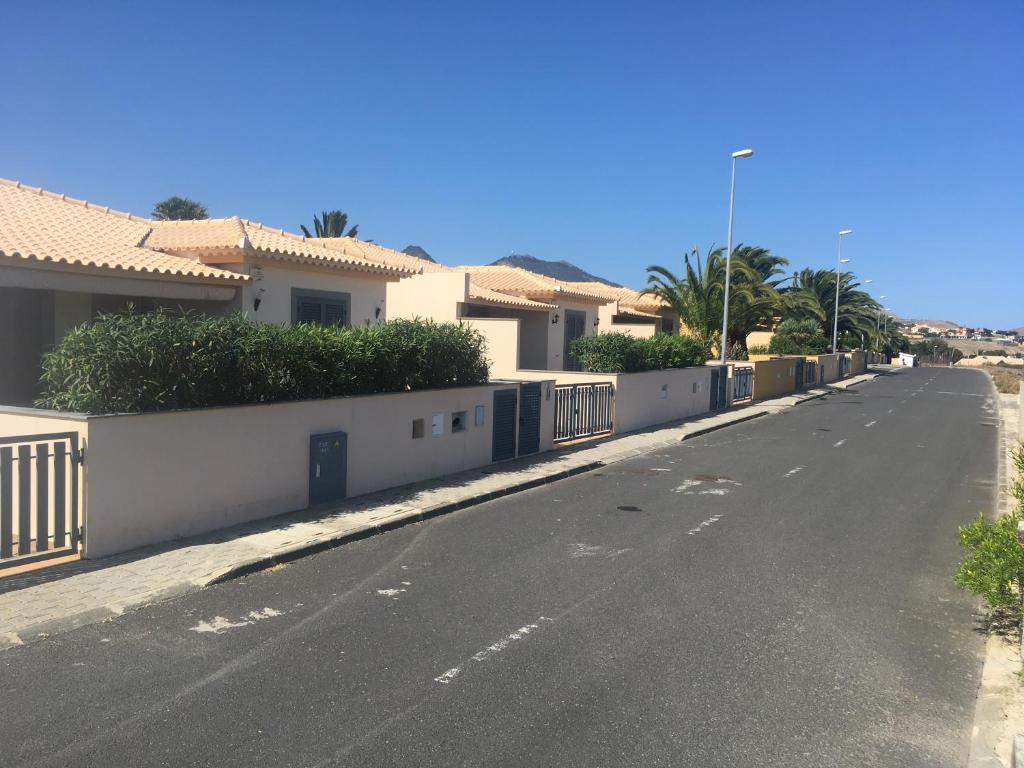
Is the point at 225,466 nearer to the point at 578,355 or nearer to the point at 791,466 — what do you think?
the point at 791,466

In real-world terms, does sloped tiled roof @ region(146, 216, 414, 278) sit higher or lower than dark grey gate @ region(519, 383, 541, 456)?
higher

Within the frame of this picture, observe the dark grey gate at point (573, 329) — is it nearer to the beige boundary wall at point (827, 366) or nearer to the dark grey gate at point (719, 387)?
the dark grey gate at point (719, 387)

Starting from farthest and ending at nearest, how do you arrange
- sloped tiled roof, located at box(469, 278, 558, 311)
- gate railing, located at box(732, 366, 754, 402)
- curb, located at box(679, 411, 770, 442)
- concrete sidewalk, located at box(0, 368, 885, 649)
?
1. gate railing, located at box(732, 366, 754, 402)
2. sloped tiled roof, located at box(469, 278, 558, 311)
3. curb, located at box(679, 411, 770, 442)
4. concrete sidewalk, located at box(0, 368, 885, 649)

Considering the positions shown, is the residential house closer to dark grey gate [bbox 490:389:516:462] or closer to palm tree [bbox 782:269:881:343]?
dark grey gate [bbox 490:389:516:462]

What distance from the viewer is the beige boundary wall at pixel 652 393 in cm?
1958

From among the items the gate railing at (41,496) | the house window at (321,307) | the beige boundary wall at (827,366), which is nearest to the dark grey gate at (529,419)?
the house window at (321,307)

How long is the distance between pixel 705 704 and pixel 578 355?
51.0 ft

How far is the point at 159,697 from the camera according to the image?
4.84 m

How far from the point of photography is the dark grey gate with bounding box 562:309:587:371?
28734 mm

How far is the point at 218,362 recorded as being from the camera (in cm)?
886

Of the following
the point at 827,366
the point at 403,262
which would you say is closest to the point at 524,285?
the point at 403,262

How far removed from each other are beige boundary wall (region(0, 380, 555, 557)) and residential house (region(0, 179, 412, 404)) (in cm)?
480

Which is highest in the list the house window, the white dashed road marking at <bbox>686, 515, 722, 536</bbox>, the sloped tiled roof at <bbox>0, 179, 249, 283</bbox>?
the sloped tiled roof at <bbox>0, 179, 249, 283</bbox>

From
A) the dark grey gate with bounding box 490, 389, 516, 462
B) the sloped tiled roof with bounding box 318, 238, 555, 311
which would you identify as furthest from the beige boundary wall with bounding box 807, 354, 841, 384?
the dark grey gate with bounding box 490, 389, 516, 462
